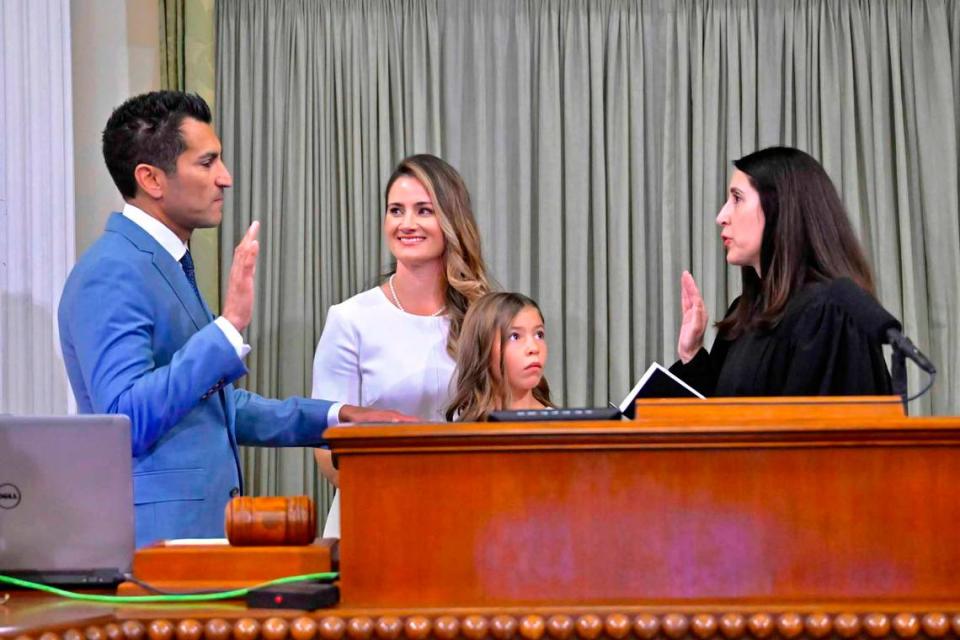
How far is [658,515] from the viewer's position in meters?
1.58

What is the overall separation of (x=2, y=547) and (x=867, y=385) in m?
1.60

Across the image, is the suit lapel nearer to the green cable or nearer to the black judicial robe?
the green cable

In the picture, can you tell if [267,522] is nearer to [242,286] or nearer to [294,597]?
[294,597]

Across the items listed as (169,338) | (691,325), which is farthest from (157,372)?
(691,325)

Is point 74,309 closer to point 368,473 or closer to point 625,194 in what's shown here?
point 368,473

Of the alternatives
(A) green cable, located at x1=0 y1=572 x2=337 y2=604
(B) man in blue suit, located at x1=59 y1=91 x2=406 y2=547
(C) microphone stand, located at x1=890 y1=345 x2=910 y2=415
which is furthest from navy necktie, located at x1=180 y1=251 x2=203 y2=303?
(C) microphone stand, located at x1=890 y1=345 x2=910 y2=415

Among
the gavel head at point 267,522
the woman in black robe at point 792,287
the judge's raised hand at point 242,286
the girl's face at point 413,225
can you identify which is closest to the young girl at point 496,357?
the girl's face at point 413,225

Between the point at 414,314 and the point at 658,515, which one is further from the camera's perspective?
the point at 414,314

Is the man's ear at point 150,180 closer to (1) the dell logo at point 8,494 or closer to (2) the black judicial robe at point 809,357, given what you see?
(1) the dell logo at point 8,494

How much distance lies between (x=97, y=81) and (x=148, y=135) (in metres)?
1.41

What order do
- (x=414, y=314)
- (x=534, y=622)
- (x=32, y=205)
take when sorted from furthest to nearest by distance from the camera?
1. (x=32, y=205)
2. (x=414, y=314)
3. (x=534, y=622)

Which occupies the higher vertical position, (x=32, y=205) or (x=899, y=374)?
(x=32, y=205)

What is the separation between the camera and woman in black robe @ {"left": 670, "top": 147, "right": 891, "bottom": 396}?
99.0 inches

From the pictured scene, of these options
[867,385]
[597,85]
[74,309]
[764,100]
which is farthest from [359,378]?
[764,100]
